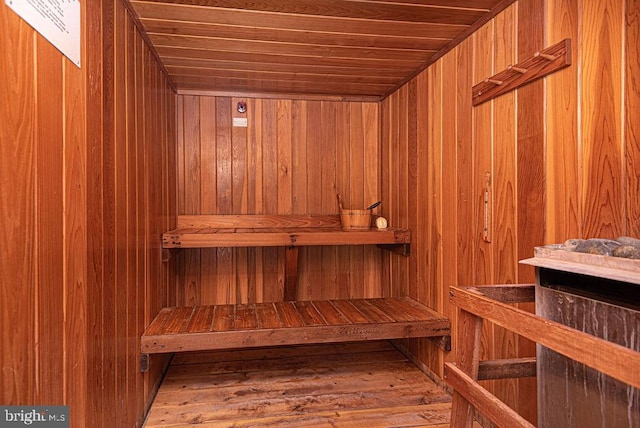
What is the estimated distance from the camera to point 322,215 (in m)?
3.00

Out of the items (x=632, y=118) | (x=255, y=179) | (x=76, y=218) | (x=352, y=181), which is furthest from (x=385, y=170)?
(x=76, y=218)

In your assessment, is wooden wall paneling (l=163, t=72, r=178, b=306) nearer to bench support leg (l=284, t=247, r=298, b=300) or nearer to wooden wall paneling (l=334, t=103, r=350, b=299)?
bench support leg (l=284, t=247, r=298, b=300)

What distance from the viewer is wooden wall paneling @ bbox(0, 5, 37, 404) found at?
86cm

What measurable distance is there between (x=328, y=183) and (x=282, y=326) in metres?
1.28

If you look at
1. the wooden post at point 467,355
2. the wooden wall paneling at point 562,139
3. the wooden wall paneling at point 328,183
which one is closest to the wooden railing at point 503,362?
the wooden post at point 467,355

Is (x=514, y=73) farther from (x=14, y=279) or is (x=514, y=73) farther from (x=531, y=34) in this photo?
(x=14, y=279)

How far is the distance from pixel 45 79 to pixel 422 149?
1.96 m

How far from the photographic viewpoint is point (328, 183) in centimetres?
302

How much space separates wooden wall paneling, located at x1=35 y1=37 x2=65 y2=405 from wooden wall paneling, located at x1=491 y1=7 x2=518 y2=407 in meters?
1.65

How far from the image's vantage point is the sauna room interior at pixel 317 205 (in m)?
1.00

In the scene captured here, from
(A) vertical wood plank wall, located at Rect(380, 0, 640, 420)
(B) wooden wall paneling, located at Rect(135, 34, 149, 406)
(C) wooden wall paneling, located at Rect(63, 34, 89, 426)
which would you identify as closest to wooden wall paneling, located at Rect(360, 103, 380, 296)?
(A) vertical wood plank wall, located at Rect(380, 0, 640, 420)

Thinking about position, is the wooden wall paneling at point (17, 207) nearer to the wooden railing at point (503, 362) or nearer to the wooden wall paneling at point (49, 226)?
the wooden wall paneling at point (49, 226)

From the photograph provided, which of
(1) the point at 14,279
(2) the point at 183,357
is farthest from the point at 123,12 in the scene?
(2) the point at 183,357

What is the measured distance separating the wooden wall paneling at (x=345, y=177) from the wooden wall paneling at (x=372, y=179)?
59 mm
